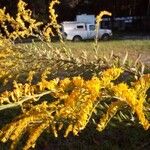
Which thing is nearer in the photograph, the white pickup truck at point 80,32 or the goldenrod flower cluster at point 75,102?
the goldenrod flower cluster at point 75,102

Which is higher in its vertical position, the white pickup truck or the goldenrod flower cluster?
the goldenrod flower cluster

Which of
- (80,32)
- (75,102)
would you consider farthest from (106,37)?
(75,102)

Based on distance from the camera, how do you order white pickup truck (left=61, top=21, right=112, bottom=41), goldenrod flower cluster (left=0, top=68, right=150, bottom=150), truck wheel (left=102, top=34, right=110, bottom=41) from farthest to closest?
white pickup truck (left=61, top=21, right=112, bottom=41)
truck wheel (left=102, top=34, right=110, bottom=41)
goldenrod flower cluster (left=0, top=68, right=150, bottom=150)

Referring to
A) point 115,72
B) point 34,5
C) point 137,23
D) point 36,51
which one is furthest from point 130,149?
point 137,23

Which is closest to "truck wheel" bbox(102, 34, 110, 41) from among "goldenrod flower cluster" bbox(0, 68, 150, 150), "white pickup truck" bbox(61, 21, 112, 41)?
"white pickup truck" bbox(61, 21, 112, 41)

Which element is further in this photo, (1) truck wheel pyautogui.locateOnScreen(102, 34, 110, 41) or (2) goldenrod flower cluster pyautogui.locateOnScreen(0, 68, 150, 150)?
(1) truck wheel pyautogui.locateOnScreen(102, 34, 110, 41)

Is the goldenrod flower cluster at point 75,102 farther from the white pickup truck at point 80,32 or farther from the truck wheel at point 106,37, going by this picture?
the white pickup truck at point 80,32

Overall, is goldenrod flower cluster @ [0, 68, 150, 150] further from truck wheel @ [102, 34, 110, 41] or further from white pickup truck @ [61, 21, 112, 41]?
white pickup truck @ [61, 21, 112, 41]

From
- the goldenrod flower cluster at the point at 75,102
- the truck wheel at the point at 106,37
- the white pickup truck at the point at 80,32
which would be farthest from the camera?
the white pickup truck at the point at 80,32

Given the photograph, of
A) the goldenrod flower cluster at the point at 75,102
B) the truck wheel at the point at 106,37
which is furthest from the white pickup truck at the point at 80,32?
the goldenrod flower cluster at the point at 75,102

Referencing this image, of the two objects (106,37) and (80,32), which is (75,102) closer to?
(106,37)

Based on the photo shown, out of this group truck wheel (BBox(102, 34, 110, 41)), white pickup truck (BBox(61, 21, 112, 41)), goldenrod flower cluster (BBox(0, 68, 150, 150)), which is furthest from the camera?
white pickup truck (BBox(61, 21, 112, 41))

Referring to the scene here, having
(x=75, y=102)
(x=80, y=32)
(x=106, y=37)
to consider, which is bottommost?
(x=106, y=37)

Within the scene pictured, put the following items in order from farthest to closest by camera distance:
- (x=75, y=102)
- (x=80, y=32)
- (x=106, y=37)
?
(x=80, y=32)
(x=106, y=37)
(x=75, y=102)
